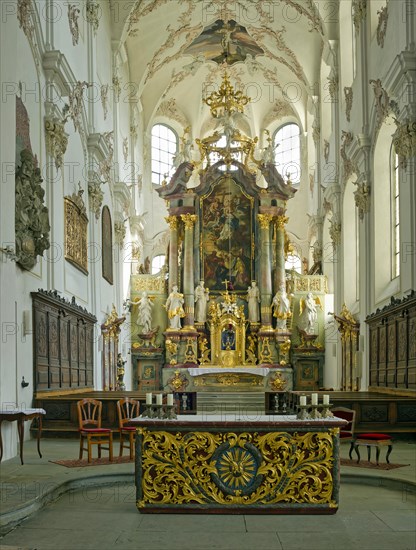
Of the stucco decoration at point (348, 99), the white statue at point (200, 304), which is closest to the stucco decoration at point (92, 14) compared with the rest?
the stucco decoration at point (348, 99)

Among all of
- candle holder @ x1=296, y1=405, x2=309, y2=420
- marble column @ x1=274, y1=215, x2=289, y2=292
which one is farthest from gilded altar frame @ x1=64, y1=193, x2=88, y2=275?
candle holder @ x1=296, y1=405, x2=309, y2=420

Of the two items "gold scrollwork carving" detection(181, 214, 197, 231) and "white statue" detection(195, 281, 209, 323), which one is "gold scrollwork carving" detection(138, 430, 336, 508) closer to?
"white statue" detection(195, 281, 209, 323)

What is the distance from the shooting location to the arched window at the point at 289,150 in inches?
1396

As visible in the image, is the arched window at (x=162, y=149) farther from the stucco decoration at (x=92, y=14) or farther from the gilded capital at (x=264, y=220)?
the stucco decoration at (x=92, y=14)

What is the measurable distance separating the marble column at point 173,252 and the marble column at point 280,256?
355 centimetres

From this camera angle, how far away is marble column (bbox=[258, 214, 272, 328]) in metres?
27.2

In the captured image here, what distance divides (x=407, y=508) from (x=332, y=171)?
19.7 meters

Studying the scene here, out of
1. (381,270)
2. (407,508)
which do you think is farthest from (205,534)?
(381,270)

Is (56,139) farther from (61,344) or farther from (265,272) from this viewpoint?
(265,272)

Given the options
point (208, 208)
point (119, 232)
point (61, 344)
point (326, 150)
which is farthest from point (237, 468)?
point (326, 150)

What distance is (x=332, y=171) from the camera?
2675cm

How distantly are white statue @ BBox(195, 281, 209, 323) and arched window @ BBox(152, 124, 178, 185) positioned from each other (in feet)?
32.7

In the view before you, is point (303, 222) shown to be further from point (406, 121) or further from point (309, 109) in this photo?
point (406, 121)

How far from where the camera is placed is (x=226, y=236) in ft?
92.5
